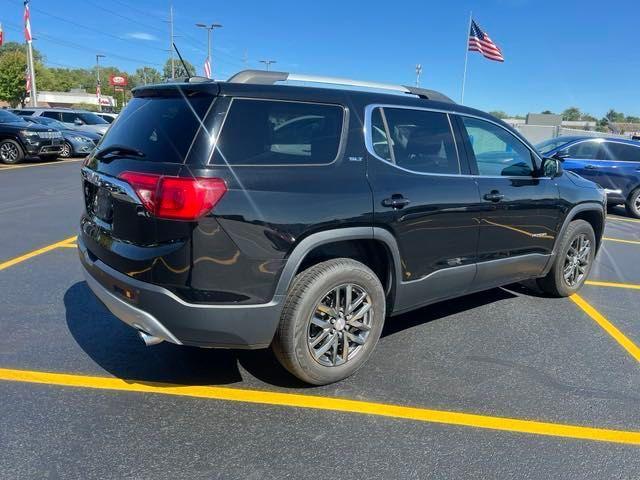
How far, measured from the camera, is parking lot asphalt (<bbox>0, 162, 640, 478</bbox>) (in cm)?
256

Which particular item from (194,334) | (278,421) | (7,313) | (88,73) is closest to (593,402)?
(278,421)

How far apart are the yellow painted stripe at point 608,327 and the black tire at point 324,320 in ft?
7.07

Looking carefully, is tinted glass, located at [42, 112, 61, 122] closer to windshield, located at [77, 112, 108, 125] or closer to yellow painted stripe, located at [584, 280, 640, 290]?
windshield, located at [77, 112, 108, 125]

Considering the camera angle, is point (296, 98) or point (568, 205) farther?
point (568, 205)

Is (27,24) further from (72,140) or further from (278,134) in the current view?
(278,134)

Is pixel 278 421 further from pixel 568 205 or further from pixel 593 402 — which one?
pixel 568 205

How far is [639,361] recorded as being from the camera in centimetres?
384

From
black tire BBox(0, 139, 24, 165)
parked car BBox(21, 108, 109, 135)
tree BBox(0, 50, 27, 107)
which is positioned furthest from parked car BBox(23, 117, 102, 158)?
tree BBox(0, 50, 27, 107)

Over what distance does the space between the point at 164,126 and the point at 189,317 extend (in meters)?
1.08

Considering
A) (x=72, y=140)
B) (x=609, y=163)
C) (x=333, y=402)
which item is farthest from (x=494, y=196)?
(x=72, y=140)

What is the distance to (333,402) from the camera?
10.2 ft

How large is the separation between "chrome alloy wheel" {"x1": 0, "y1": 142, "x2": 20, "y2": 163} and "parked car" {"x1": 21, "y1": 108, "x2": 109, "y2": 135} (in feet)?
16.4

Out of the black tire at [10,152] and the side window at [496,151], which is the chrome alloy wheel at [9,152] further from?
the side window at [496,151]

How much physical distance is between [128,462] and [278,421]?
81 centimetres
